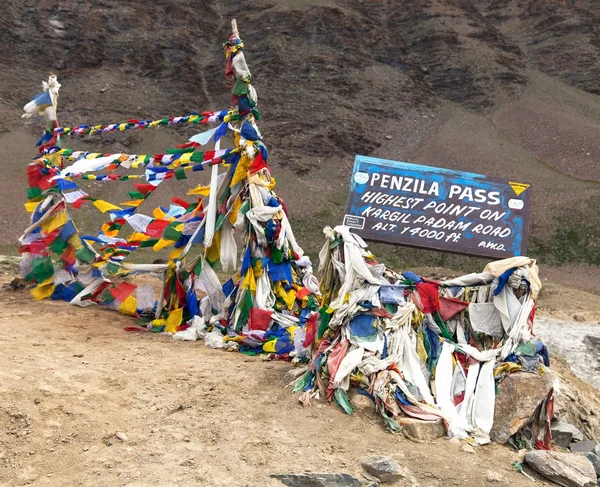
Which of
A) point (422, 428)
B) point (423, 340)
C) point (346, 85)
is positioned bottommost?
point (422, 428)

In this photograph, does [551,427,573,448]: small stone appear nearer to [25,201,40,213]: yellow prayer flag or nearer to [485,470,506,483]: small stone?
[485,470,506,483]: small stone

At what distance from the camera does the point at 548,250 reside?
28.1m

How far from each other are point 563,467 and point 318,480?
191cm

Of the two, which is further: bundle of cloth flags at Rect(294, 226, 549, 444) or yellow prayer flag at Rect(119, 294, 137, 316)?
yellow prayer flag at Rect(119, 294, 137, 316)

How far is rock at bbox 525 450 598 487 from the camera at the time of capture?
452 cm

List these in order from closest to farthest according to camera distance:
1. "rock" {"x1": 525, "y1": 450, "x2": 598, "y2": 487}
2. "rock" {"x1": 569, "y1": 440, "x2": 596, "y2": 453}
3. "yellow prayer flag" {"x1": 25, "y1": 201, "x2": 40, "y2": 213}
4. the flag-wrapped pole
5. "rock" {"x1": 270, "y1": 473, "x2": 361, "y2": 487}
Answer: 1. "rock" {"x1": 270, "y1": 473, "x2": 361, "y2": 487}
2. "rock" {"x1": 525, "y1": 450, "x2": 598, "y2": 487}
3. "rock" {"x1": 569, "y1": 440, "x2": 596, "y2": 453}
4. the flag-wrapped pole
5. "yellow prayer flag" {"x1": 25, "y1": 201, "x2": 40, "y2": 213}

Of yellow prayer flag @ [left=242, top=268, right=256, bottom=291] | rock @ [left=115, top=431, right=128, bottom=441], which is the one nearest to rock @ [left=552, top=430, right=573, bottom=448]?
rock @ [left=115, top=431, right=128, bottom=441]

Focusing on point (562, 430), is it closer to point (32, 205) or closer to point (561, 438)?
point (561, 438)

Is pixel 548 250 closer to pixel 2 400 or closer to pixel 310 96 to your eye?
pixel 310 96

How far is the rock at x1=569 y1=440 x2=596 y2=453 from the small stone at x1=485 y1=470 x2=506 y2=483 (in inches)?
58.6

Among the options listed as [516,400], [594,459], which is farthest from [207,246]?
[594,459]

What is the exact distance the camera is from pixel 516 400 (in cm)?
527

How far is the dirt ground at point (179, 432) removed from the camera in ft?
13.6

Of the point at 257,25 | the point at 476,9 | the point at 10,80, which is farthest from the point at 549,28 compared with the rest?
the point at 10,80
